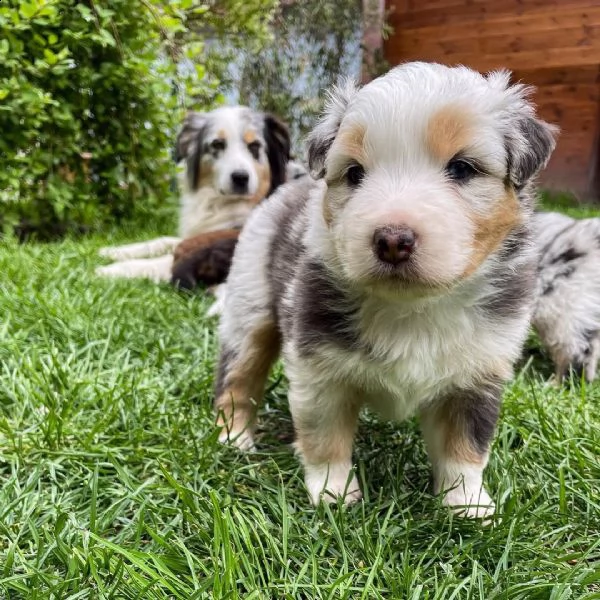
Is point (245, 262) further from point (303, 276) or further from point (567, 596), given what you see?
point (567, 596)

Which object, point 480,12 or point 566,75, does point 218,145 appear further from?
point 566,75

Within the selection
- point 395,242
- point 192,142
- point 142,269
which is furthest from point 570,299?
point 192,142

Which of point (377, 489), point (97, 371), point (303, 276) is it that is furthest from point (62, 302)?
point (377, 489)

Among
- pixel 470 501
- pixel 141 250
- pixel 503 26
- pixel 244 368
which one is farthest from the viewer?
pixel 141 250

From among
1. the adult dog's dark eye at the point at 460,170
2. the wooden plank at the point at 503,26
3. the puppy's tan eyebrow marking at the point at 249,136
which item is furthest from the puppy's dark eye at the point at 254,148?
the adult dog's dark eye at the point at 460,170

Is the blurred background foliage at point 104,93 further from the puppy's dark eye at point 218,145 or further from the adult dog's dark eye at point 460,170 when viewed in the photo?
the adult dog's dark eye at point 460,170
